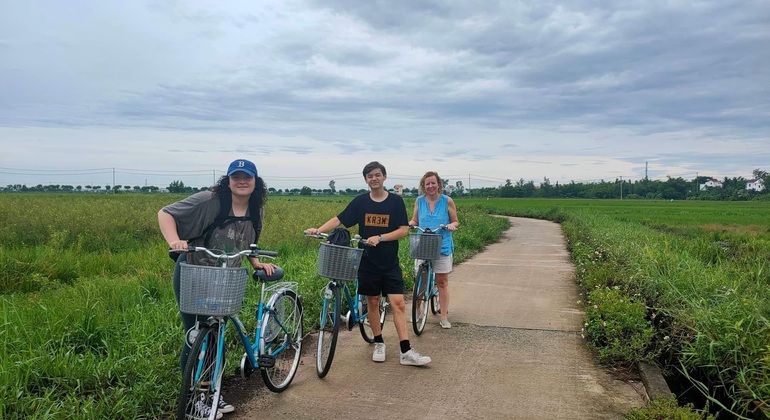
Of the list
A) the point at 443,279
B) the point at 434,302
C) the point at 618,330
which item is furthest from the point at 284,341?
the point at 618,330

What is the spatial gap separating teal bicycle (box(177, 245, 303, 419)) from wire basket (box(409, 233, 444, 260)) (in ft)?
6.68

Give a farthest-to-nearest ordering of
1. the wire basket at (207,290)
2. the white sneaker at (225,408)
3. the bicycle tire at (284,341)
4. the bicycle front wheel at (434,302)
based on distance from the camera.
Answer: the bicycle front wheel at (434,302)
the bicycle tire at (284,341)
the white sneaker at (225,408)
the wire basket at (207,290)

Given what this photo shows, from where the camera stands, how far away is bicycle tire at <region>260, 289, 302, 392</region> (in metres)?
3.94

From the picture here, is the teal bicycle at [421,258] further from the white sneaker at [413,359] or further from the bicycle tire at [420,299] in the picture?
the white sneaker at [413,359]

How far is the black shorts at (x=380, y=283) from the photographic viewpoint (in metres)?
4.71

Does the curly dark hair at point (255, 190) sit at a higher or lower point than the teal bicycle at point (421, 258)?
higher

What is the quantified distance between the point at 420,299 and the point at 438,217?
99 centimetres

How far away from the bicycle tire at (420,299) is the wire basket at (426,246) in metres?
0.16

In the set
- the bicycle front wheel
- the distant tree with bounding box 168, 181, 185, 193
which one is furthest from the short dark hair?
the distant tree with bounding box 168, 181, 185, 193

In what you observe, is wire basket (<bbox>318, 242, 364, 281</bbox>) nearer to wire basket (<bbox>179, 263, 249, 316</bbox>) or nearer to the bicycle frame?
the bicycle frame

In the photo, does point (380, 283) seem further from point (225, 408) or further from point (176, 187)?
point (176, 187)

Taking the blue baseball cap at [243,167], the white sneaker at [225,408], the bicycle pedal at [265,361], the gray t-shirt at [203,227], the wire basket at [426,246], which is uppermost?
the blue baseball cap at [243,167]

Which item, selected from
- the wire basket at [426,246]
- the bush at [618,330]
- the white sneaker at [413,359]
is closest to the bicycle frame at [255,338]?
the white sneaker at [413,359]

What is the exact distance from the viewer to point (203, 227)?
3500 mm
